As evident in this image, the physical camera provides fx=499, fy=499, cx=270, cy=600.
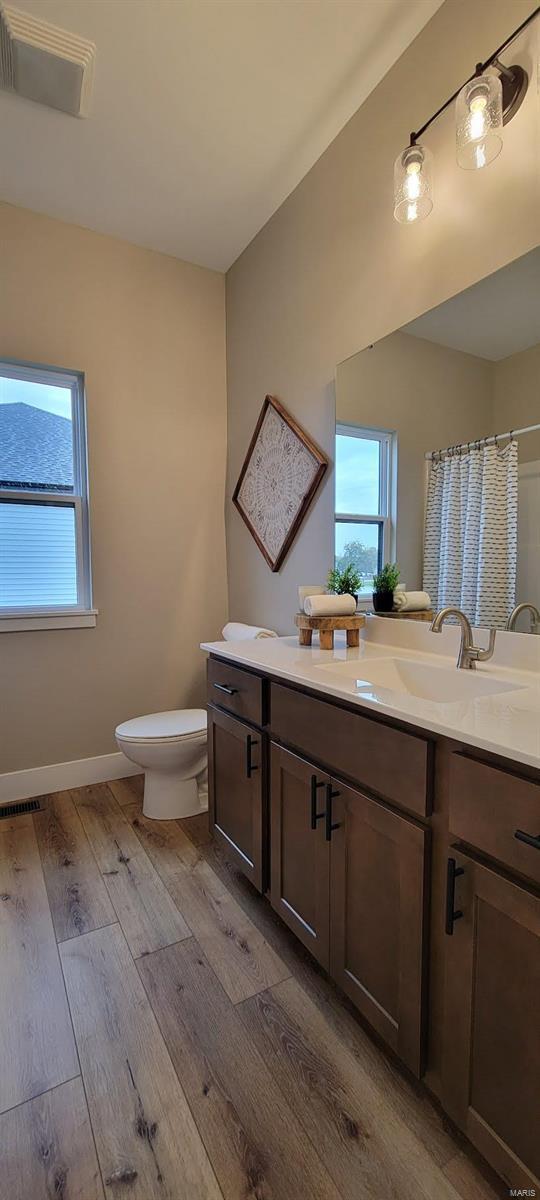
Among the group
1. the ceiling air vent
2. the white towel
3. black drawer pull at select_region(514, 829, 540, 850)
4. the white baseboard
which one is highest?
the ceiling air vent

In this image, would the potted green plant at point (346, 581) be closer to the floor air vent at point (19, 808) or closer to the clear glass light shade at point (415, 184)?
the clear glass light shade at point (415, 184)

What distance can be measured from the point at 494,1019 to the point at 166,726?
161 cm

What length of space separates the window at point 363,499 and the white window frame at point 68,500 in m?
1.36

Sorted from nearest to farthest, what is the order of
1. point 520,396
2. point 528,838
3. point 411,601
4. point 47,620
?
point 528,838
point 520,396
point 411,601
point 47,620

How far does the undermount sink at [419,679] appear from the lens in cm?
123

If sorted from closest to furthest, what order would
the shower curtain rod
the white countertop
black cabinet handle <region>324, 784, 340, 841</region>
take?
the white countertop < black cabinet handle <region>324, 784, 340, 841</region> < the shower curtain rod

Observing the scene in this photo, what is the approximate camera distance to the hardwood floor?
0.93m

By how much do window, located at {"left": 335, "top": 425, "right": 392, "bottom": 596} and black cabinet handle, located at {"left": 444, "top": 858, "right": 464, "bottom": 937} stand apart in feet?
3.48

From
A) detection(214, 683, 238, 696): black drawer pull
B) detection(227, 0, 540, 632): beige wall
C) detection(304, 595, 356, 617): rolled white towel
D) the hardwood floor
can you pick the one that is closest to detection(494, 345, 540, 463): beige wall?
detection(227, 0, 540, 632): beige wall

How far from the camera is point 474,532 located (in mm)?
1463

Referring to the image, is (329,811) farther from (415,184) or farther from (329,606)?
(415,184)

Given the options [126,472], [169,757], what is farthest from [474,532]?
[126,472]

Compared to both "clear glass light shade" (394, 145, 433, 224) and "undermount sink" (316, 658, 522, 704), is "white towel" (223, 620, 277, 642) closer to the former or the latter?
"undermount sink" (316, 658, 522, 704)

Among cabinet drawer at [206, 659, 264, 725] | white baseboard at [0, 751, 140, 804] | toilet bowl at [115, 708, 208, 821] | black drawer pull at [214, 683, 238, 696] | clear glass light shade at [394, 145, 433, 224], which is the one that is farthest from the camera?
white baseboard at [0, 751, 140, 804]
